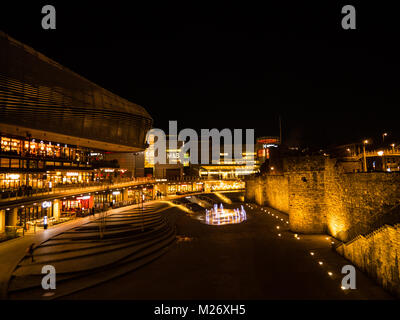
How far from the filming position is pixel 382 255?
873 centimetres

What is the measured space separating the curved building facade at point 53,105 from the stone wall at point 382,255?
91.4ft

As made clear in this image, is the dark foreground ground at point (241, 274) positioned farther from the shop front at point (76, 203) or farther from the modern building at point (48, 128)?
the shop front at point (76, 203)

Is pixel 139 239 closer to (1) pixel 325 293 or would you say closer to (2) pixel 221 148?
(1) pixel 325 293

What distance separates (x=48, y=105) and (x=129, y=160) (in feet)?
85.7

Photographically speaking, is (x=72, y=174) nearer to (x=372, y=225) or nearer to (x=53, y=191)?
(x=53, y=191)

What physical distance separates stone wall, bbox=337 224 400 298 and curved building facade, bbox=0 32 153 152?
91.4ft

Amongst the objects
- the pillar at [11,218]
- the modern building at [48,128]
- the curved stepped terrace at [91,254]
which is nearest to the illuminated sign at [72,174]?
the modern building at [48,128]

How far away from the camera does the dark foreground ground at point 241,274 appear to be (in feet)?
27.1

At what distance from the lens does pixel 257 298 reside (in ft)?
26.2

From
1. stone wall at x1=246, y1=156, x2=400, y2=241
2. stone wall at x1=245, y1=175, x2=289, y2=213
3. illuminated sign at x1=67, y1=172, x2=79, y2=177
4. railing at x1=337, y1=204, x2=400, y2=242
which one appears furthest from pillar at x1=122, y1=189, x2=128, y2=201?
railing at x1=337, y1=204, x2=400, y2=242

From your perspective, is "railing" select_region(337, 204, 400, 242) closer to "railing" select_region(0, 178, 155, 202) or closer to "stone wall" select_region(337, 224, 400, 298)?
"stone wall" select_region(337, 224, 400, 298)

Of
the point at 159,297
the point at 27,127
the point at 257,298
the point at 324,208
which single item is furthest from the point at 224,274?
the point at 27,127

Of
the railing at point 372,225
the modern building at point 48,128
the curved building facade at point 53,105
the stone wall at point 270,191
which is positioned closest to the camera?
the railing at point 372,225
